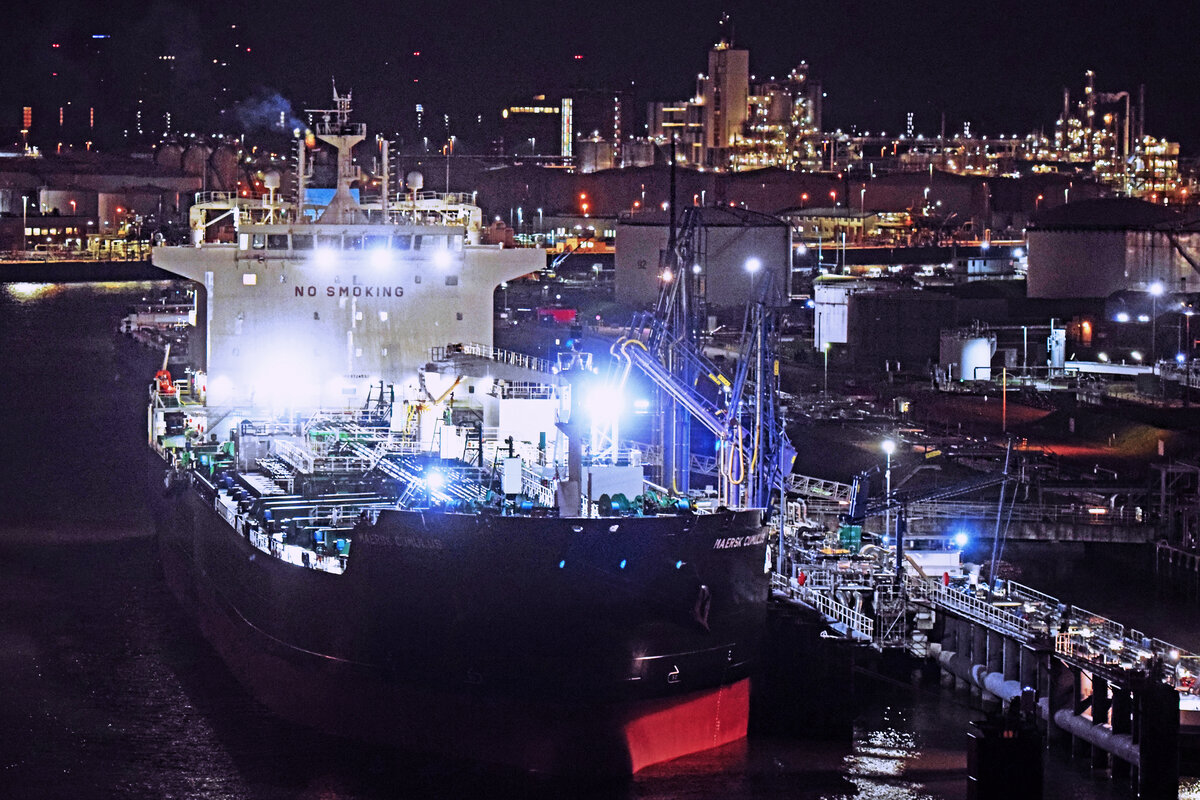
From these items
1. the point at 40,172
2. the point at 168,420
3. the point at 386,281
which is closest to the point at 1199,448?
the point at 386,281

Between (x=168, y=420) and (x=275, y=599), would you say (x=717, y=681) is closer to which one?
(x=275, y=599)

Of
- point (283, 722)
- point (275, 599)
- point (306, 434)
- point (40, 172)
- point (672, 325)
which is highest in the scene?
point (40, 172)

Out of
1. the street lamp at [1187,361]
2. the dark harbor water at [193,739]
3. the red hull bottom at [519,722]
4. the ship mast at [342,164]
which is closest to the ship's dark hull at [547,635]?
the red hull bottom at [519,722]

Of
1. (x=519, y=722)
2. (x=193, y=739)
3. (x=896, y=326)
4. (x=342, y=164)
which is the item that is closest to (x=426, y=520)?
(x=519, y=722)

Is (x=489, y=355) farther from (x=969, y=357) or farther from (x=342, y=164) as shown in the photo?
(x=969, y=357)

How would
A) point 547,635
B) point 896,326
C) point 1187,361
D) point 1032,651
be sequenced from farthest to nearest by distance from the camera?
point 896,326 → point 1187,361 → point 1032,651 → point 547,635

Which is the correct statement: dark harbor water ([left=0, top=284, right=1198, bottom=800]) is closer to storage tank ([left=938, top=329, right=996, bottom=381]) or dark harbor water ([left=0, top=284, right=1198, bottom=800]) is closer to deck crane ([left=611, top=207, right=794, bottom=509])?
deck crane ([left=611, top=207, right=794, bottom=509])

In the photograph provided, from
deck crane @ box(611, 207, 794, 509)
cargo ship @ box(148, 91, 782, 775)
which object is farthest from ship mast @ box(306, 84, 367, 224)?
deck crane @ box(611, 207, 794, 509)

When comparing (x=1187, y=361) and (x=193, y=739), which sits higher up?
(x=1187, y=361)
